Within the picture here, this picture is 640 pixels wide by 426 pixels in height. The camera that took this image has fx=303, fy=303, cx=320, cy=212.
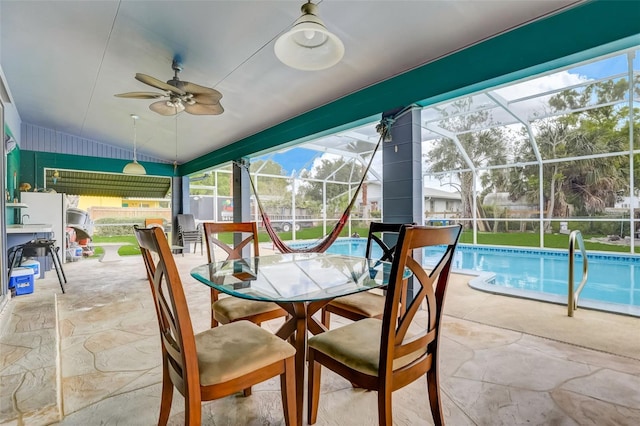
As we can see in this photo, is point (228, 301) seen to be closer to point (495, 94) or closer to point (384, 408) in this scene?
point (384, 408)

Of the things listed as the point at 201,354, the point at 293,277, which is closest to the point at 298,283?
the point at 293,277

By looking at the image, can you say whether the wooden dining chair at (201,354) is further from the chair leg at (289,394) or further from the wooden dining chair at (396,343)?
Result: the wooden dining chair at (396,343)

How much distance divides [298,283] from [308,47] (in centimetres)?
124

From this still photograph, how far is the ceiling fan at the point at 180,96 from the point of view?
2611 millimetres

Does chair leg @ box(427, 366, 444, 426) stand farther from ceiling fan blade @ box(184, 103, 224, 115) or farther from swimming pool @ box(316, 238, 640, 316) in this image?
ceiling fan blade @ box(184, 103, 224, 115)

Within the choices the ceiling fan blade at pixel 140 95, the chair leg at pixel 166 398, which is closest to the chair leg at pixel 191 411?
the chair leg at pixel 166 398

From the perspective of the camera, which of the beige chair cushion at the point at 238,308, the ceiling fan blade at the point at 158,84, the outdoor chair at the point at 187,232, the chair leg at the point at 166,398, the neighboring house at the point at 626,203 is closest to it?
the chair leg at the point at 166,398

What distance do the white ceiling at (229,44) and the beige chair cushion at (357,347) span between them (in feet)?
6.71

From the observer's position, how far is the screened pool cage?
16.4 ft

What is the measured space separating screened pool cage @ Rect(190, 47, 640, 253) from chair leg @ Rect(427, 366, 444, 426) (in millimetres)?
2816

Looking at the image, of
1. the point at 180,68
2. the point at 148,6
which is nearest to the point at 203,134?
the point at 180,68

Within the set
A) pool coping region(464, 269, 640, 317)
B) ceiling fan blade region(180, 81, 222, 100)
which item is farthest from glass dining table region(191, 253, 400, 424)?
pool coping region(464, 269, 640, 317)

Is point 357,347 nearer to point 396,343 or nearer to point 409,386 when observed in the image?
point 396,343

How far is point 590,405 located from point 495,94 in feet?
15.0
